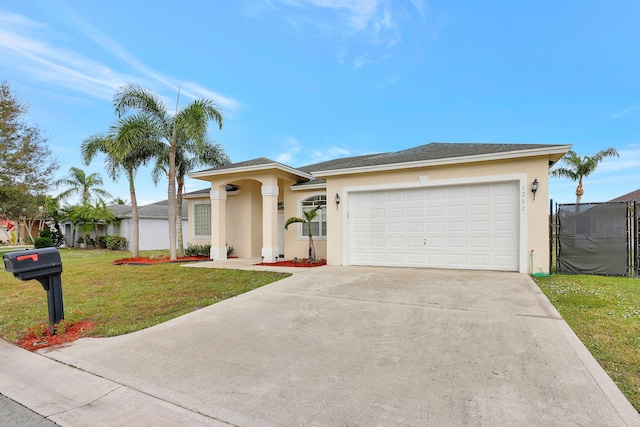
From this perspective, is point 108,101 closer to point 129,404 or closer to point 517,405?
point 129,404

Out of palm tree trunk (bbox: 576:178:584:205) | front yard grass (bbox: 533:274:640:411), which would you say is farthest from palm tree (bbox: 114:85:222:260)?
palm tree trunk (bbox: 576:178:584:205)

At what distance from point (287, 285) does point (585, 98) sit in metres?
16.4

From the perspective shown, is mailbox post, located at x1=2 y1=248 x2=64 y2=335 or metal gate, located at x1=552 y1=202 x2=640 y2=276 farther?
metal gate, located at x1=552 y1=202 x2=640 y2=276

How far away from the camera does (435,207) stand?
9.18m

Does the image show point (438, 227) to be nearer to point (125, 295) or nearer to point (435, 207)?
point (435, 207)

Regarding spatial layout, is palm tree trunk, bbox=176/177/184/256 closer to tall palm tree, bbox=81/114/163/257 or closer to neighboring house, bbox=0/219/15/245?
tall palm tree, bbox=81/114/163/257

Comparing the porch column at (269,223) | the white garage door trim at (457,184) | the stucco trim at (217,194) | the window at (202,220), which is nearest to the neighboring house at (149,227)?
the window at (202,220)

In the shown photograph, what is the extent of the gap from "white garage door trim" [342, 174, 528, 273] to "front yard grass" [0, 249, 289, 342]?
276 cm

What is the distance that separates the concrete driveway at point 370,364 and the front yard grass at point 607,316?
0.18m

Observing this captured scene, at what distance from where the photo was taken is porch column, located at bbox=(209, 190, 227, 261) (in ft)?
42.0

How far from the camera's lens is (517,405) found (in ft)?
8.04

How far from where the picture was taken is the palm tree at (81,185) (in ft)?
82.3

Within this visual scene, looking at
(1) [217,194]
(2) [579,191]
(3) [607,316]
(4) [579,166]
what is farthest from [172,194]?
(2) [579,191]

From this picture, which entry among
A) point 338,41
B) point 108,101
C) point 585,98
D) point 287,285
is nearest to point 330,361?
point 287,285
